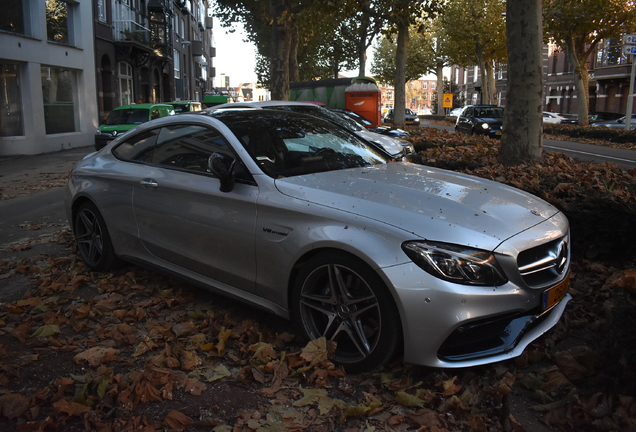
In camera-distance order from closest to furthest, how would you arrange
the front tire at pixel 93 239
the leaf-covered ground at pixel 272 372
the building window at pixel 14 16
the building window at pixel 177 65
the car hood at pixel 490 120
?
the leaf-covered ground at pixel 272 372 → the front tire at pixel 93 239 → the building window at pixel 14 16 → the car hood at pixel 490 120 → the building window at pixel 177 65

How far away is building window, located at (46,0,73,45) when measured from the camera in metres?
22.0

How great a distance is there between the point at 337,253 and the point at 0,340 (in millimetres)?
2414

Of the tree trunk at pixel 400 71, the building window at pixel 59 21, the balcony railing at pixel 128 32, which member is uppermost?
the balcony railing at pixel 128 32

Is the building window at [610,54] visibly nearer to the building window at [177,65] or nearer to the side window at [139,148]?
the building window at [177,65]

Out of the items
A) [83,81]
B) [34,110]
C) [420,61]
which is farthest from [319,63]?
[34,110]

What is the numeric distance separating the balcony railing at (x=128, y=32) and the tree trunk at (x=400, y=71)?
13706mm

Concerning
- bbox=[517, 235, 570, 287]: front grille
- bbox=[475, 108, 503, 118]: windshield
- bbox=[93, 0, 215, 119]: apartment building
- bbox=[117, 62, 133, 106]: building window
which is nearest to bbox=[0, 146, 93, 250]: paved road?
bbox=[517, 235, 570, 287]: front grille

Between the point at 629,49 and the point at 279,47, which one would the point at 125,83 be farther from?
the point at 629,49

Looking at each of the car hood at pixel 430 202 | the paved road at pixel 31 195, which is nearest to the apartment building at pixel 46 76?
the paved road at pixel 31 195

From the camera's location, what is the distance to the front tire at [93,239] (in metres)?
5.06

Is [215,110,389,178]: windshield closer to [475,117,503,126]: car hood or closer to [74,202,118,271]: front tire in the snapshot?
[74,202,118,271]: front tire

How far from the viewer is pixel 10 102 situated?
20.0 m

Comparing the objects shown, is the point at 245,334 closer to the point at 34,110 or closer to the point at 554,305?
the point at 554,305

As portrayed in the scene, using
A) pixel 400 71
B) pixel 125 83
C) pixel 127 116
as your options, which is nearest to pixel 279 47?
pixel 127 116
